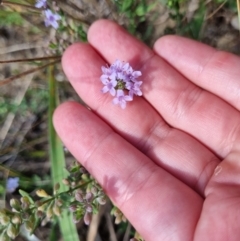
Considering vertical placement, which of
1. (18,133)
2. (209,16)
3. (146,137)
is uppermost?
(209,16)

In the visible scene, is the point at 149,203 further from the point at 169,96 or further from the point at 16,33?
the point at 16,33

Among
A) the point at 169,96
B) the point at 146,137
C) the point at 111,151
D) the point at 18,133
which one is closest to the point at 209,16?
the point at 169,96

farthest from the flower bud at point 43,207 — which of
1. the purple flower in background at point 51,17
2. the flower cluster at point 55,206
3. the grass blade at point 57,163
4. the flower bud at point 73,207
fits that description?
the purple flower in background at point 51,17

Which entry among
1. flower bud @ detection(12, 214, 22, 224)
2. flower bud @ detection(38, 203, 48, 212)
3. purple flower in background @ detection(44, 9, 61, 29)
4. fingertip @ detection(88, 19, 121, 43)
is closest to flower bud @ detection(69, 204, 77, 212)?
flower bud @ detection(38, 203, 48, 212)

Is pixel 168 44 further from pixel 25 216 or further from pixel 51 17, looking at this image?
pixel 25 216

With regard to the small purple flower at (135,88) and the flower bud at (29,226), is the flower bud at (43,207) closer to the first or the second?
the flower bud at (29,226)

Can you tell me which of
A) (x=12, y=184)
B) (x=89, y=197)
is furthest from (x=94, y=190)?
(x=12, y=184)

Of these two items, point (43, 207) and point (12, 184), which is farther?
point (12, 184)
